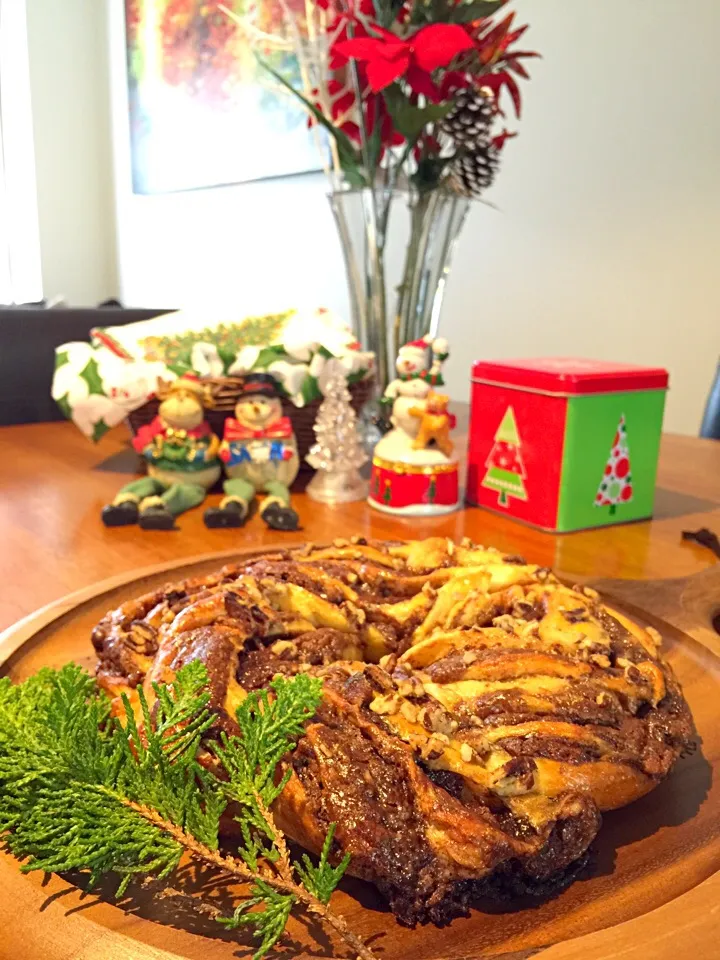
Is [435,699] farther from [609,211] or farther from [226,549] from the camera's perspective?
[609,211]

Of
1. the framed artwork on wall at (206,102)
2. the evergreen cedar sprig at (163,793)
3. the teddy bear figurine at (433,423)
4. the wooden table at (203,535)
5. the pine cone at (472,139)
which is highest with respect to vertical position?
the framed artwork on wall at (206,102)

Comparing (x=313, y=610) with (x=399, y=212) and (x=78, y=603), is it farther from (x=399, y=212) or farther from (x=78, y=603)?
(x=399, y=212)

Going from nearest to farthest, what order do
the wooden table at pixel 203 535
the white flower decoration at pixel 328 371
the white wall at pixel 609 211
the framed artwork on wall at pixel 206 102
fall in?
the wooden table at pixel 203 535, the white flower decoration at pixel 328 371, the white wall at pixel 609 211, the framed artwork on wall at pixel 206 102

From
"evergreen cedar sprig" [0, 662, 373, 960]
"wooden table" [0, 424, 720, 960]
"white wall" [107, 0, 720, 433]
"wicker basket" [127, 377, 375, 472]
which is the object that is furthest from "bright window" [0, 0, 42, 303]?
"evergreen cedar sprig" [0, 662, 373, 960]

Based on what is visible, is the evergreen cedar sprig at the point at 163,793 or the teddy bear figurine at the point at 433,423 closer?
the evergreen cedar sprig at the point at 163,793

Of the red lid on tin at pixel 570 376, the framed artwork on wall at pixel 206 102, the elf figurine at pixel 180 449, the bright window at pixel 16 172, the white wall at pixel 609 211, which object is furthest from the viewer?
the bright window at pixel 16 172

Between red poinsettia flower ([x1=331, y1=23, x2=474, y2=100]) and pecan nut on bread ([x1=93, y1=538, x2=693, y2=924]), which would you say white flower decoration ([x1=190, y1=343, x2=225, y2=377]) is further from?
pecan nut on bread ([x1=93, y1=538, x2=693, y2=924])

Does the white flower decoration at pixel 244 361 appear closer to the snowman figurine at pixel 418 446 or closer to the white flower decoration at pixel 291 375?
the white flower decoration at pixel 291 375

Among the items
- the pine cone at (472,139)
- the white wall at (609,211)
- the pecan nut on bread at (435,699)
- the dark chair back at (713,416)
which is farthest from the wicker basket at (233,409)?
the white wall at (609,211)
